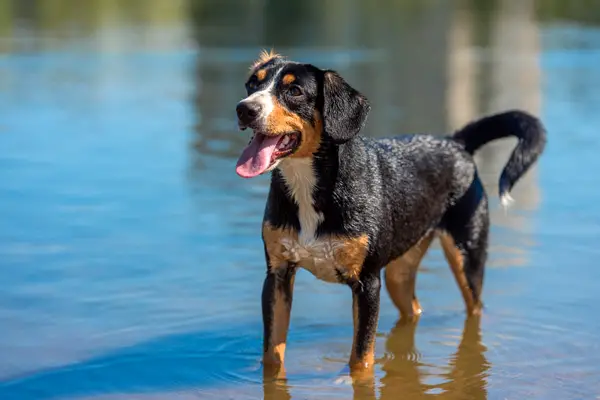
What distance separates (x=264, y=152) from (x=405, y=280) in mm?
2017

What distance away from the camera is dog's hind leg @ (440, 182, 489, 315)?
23.5 feet

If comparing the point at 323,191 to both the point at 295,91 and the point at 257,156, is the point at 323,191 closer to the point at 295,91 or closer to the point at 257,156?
the point at 257,156

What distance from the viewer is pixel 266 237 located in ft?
19.9

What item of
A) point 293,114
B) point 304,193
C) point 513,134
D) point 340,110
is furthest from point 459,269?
point 293,114

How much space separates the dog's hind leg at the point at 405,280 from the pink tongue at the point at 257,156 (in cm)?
189

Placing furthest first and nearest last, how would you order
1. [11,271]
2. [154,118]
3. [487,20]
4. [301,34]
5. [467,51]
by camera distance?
[487,20], [301,34], [467,51], [154,118], [11,271]

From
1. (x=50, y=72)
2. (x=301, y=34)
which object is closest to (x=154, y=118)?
(x=50, y=72)

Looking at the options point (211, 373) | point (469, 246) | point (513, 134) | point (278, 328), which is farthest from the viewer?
point (513, 134)

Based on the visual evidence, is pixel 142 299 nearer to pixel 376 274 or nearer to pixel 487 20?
pixel 376 274

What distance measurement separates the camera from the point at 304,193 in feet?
19.6

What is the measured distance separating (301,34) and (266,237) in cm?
2256

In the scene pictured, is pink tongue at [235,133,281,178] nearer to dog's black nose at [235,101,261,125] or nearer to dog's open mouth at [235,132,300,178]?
dog's open mouth at [235,132,300,178]

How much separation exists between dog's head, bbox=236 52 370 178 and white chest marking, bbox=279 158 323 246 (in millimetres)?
73

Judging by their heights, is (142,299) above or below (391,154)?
below
